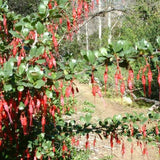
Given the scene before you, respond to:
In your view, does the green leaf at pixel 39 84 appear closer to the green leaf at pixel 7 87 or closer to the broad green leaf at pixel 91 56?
the green leaf at pixel 7 87

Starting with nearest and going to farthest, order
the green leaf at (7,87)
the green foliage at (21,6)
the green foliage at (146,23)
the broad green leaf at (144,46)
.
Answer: the green leaf at (7,87), the broad green leaf at (144,46), the green foliage at (21,6), the green foliage at (146,23)

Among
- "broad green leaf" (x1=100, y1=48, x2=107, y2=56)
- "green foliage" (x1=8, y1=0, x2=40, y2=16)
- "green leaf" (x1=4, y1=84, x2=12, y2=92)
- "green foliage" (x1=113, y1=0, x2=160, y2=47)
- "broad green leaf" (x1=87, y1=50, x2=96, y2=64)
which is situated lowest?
"green leaf" (x1=4, y1=84, x2=12, y2=92)

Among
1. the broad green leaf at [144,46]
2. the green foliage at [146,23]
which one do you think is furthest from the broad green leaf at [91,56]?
the green foliage at [146,23]

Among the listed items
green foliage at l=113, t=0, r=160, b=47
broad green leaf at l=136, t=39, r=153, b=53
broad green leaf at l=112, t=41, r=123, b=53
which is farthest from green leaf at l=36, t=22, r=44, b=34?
green foliage at l=113, t=0, r=160, b=47

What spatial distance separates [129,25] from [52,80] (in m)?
11.6

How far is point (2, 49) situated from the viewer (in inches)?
83.0

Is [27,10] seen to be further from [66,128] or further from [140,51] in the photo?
[140,51]

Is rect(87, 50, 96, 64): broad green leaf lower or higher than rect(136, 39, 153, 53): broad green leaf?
lower

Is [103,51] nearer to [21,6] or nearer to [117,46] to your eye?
[117,46]

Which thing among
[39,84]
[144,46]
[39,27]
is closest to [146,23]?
[144,46]

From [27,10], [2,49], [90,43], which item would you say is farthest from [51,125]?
[90,43]

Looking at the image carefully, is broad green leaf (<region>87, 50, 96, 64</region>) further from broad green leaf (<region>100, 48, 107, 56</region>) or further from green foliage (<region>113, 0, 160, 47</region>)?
green foliage (<region>113, 0, 160, 47</region>)

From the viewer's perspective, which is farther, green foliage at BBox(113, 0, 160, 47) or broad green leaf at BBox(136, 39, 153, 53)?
green foliage at BBox(113, 0, 160, 47)

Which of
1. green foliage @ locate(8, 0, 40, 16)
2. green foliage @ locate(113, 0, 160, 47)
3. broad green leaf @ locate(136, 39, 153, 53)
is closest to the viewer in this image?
broad green leaf @ locate(136, 39, 153, 53)
